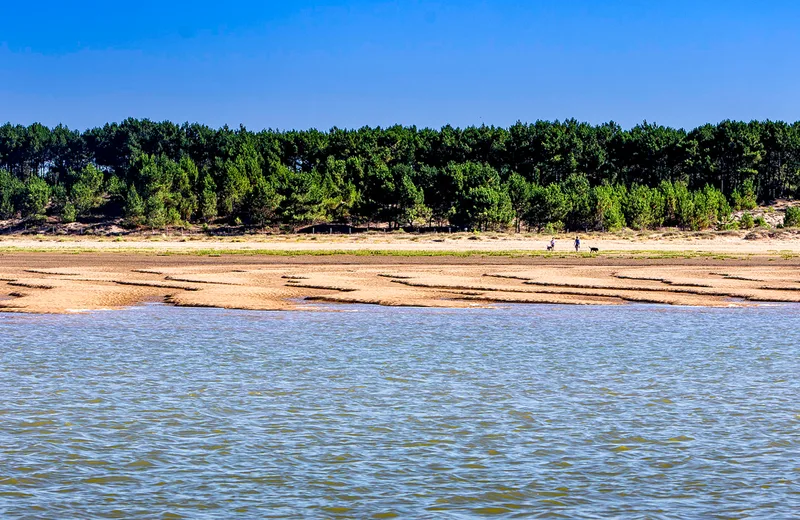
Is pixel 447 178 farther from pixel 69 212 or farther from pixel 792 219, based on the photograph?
pixel 69 212

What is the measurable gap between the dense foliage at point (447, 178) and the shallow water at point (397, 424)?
3704 inches

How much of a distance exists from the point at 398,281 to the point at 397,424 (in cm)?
3166

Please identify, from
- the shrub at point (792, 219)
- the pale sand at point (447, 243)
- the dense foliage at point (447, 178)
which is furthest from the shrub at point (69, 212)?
the shrub at point (792, 219)

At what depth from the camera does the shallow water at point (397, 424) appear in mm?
11492

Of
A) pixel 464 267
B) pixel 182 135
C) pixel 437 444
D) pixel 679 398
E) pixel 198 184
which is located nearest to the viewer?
pixel 437 444

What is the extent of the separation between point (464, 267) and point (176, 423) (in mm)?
43533

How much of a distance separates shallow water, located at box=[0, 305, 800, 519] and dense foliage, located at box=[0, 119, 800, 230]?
94075 mm

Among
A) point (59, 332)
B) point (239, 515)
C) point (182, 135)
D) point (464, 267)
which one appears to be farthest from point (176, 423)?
point (182, 135)

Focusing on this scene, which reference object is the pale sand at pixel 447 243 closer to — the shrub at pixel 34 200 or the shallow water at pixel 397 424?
the shrub at pixel 34 200

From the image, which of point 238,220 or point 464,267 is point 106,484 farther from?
point 238,220

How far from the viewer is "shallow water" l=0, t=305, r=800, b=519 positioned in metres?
11.5

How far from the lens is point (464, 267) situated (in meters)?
58.4

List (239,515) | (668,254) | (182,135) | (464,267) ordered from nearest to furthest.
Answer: (239,515) → (464,267) → (668,254) → (182,135)

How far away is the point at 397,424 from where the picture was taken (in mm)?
15500
